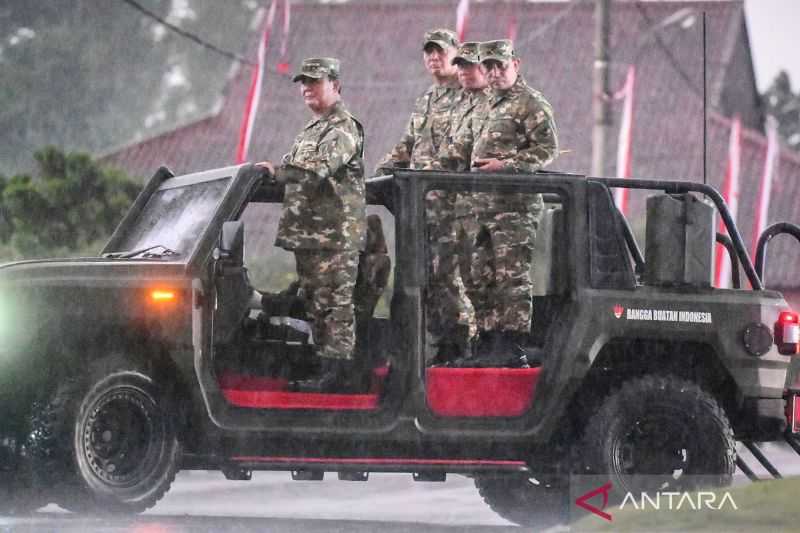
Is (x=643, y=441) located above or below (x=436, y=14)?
below

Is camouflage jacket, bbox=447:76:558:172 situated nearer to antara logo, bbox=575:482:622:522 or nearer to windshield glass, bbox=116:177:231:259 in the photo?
antara logo, bbox=575:482:622:522

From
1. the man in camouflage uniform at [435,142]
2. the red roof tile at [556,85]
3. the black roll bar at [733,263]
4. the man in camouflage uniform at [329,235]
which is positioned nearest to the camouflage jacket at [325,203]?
the man in camouflage uniform at [329,235]

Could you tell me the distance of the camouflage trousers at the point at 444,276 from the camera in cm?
1033

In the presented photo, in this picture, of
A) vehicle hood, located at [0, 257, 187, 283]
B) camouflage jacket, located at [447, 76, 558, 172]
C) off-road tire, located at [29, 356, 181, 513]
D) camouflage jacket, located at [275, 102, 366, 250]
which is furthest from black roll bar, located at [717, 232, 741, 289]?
off-road tire, located at [29, 356, 181, 513]

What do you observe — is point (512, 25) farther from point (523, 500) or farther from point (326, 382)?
point (326, 382)

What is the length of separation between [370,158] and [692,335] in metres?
27.4

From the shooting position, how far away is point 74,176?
21250mm

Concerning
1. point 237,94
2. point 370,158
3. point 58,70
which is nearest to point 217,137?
point 237,94

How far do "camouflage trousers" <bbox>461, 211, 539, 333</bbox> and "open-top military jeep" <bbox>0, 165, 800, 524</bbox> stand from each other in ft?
0.65

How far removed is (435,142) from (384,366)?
6.17ft

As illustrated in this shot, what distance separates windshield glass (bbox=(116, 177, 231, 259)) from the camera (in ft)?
33.0

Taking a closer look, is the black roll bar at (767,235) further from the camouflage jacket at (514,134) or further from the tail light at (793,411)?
the camouflage jacket at (514,134)

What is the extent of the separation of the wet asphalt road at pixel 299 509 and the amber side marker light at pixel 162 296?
1.10m

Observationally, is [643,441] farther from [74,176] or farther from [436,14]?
[436,14]
